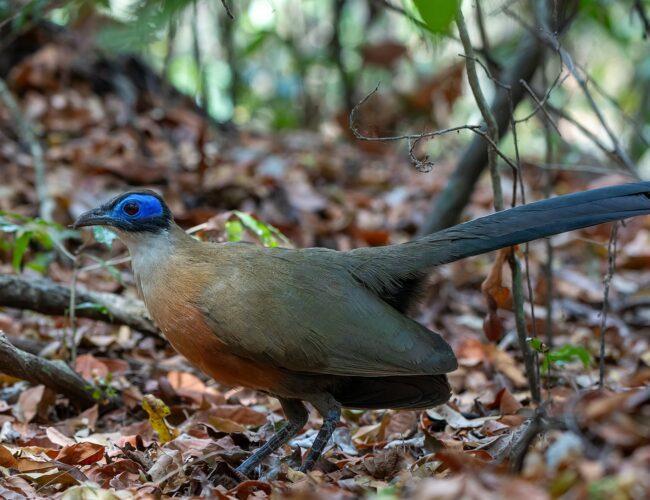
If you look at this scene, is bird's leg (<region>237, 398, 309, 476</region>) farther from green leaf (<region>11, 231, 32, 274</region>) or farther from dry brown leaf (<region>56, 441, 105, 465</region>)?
green leaf (<region>11, 231, 32, 274</region>)

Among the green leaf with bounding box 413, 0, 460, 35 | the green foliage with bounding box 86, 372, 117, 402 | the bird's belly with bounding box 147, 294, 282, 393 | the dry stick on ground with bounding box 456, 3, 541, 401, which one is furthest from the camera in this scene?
the green foliage with bounding box 86, 372, 117, 402

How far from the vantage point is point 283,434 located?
3855 mm

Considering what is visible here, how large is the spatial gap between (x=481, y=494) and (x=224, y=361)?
190 centimetres

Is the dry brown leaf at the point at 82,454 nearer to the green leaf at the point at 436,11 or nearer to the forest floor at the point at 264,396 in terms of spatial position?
the forest floor at the point at 264,396

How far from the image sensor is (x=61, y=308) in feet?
15.6

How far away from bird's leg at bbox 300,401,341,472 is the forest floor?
7cm

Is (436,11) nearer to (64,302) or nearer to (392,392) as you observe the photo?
(392,392)

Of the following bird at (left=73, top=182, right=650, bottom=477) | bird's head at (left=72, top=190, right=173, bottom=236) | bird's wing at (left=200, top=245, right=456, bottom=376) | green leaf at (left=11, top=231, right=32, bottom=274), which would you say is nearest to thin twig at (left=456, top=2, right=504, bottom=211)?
bird at (left=73, top=182, right=650, bottom=477)

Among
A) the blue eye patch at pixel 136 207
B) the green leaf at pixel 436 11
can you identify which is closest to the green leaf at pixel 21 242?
the blue eye patch at pixel 136 207

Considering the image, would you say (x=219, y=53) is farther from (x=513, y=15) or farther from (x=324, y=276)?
(x=324, y=276)

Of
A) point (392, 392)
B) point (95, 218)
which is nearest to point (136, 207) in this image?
point (95, 218)

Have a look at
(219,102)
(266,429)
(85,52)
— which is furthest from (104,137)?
(266,429)

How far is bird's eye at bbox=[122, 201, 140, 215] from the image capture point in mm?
4137

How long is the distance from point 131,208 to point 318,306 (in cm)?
108
